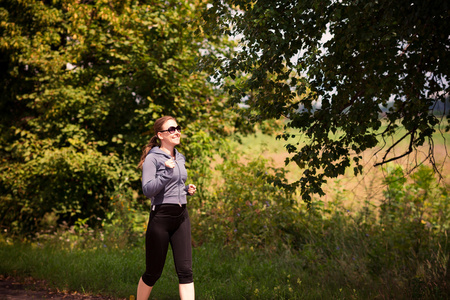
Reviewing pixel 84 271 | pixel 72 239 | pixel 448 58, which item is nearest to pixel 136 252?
pixel 84 271

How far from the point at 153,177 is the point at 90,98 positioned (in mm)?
5441

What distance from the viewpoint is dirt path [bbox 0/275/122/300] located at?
5.80m

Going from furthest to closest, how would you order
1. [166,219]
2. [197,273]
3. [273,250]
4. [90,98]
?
[90,98] < [273,250] < [197,273] < [166,219]

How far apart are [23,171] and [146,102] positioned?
295 cm

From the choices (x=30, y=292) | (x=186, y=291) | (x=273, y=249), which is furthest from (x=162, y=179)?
(x=273, y=249)

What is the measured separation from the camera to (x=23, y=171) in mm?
9102

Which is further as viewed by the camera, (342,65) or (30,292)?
(30,292)

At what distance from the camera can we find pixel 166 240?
4.30 meters

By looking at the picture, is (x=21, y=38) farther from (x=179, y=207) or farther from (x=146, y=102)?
(x=179, y=207)

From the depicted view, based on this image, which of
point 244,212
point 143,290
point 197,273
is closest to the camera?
point 143,290

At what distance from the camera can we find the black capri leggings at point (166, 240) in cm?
425

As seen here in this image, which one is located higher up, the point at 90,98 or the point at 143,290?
the point at 90,98

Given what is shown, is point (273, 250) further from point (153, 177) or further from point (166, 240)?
point (153, 177)

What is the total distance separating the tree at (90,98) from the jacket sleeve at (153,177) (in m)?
4.75
